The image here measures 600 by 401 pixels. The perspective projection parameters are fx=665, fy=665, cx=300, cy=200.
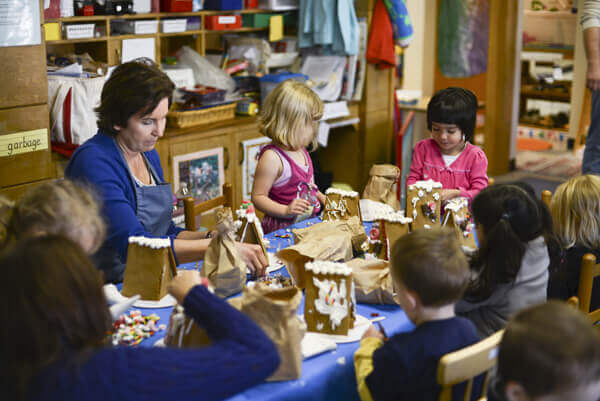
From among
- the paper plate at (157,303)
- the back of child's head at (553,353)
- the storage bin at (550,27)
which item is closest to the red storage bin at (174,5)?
the paper plate at (157,303)

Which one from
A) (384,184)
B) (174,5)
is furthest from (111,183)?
(174,5)

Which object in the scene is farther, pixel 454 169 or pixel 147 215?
pixel 454 169

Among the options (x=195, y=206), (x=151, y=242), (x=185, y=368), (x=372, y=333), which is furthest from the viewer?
(x=195, y=206)

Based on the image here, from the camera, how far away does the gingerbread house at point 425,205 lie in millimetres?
2234

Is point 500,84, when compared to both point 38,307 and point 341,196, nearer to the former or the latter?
point 341,196

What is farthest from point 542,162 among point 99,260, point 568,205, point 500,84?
point 99,260

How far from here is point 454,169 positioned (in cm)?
284

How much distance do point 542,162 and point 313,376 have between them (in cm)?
532

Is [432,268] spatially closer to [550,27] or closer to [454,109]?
[454,109]

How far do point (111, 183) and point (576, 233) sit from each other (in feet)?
5.08

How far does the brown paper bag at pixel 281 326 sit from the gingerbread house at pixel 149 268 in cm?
40

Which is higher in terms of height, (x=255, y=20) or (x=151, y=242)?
(x=255, y=20)

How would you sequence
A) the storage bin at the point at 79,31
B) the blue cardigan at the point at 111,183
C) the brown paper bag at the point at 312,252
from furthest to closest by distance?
the storage bin at the point at 79,31 → the blue cardigan at the point at 111,183 → the brown paper bag at the point at 312,252

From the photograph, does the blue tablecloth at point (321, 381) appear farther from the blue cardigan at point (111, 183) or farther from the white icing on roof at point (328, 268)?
the blue cardigan at point (111, 183)
